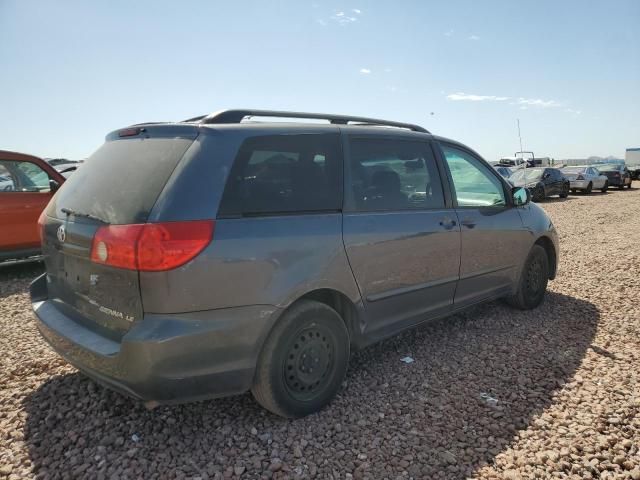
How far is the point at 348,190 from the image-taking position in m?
3.00

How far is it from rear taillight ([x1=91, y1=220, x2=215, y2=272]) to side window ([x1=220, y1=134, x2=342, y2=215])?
20 cm

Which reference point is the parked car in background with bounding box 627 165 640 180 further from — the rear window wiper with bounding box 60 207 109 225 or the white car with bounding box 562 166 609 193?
the rear window wiper with bounding box 60 207 109 225

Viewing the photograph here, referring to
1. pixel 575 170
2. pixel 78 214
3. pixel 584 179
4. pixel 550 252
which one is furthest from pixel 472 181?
pixel 575 170

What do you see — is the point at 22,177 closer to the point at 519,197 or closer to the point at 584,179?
the point at 519,197

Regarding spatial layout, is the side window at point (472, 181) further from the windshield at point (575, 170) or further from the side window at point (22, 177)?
the windshield at point (575, 170)

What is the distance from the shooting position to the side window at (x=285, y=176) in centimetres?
251

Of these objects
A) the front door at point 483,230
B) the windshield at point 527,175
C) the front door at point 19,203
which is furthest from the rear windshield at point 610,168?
the front door at point 19,203

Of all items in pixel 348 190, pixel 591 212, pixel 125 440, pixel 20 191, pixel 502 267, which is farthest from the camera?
pixel 591 212

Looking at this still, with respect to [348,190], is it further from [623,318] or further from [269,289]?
[623,318]

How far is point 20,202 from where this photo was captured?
647 cm

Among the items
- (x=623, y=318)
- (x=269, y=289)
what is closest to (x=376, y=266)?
(x=269, y=289)

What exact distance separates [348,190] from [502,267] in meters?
2.06

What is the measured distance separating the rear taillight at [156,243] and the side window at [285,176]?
20 cm

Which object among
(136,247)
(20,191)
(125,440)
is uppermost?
(20,191)
